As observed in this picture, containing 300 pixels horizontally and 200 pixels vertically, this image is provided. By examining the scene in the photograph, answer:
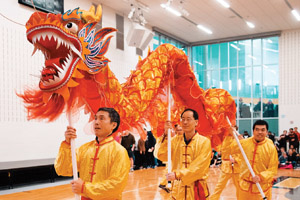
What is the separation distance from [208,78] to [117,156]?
13115mm

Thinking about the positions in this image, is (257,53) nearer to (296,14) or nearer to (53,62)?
(296,14)

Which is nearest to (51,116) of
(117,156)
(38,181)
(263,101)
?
(117,156)

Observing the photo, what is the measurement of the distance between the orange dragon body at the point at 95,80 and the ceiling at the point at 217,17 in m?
6.35

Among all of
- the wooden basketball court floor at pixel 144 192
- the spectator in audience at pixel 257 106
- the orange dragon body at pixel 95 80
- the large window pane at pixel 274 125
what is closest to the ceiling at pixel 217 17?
the spectator in audience at pixel 257 106

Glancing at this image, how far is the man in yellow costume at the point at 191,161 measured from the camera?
9.26 ft

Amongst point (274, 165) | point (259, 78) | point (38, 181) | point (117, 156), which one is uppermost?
point (259, 78)

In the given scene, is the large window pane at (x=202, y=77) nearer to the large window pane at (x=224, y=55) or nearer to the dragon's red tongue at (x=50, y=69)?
the large window pane at (x=224, y=55)

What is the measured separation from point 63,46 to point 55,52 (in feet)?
0.26

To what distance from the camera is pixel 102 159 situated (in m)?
2.20

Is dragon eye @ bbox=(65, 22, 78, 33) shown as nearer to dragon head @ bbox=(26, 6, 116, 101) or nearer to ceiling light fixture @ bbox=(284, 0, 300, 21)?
dragon head @ bbox=(26, 6, 116, 101)

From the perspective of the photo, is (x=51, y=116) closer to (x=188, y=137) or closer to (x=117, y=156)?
(x=117, y=156)

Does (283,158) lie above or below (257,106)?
below

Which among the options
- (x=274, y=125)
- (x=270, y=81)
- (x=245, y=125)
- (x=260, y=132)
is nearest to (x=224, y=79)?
(x=270, y=81)

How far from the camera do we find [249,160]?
12.3 feet
